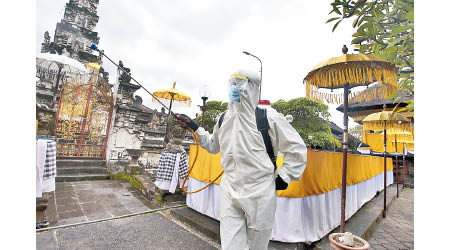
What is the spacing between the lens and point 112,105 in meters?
7.57

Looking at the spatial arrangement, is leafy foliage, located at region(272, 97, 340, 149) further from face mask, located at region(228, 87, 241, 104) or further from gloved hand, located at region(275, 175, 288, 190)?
face mask, located at region(228, 87, 241, 104)

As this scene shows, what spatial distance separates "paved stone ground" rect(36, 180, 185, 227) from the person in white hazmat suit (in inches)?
121

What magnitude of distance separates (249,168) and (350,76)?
176 cm

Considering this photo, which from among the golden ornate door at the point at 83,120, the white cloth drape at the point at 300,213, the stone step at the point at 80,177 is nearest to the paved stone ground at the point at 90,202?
the stone step at the point at 80,177

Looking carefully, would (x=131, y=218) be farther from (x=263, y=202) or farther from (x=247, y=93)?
(x=247, y=93)

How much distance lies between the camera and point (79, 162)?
6660 mm

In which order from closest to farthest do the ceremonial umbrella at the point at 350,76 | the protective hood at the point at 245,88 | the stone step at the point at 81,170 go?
→ the protective hood at the point at 245,88 < the ceremonial umbrella at the point at 350,76 < the stone step at the point at 81,170

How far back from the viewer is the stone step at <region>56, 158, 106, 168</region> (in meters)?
6.39

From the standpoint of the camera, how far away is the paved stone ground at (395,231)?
11.1 feet

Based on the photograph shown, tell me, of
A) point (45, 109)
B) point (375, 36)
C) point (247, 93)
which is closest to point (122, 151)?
point (45, 109)

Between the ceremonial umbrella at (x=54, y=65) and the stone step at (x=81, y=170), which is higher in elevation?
the ceremonial umbrella at (x=54, y=65)

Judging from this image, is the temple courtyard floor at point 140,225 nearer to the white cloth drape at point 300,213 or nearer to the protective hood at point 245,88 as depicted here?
the white cloth drape at point 300,213

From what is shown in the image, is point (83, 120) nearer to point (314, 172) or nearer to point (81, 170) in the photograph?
point (81, 170)

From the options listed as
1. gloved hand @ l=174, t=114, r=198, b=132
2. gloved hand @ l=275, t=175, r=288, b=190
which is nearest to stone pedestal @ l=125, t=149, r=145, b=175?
gloved hand @ l=174, t=114, r=198, b=132
